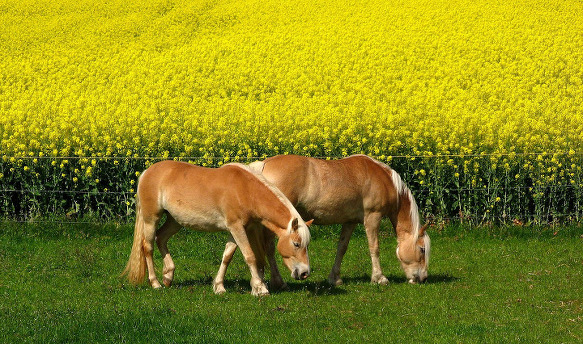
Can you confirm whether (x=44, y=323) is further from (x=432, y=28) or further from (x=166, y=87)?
(x=432, y=28)

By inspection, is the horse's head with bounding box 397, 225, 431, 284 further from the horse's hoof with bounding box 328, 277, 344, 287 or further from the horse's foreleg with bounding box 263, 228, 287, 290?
the horse's foreleg with bounding box 263, 228, 287, 290

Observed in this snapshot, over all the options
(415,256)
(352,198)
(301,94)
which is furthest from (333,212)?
(301,94)

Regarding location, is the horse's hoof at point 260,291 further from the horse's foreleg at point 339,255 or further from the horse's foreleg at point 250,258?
the horse's foreleg at point 339,255

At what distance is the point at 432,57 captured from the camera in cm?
2369

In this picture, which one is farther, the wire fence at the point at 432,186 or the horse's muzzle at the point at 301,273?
the wire fence at the point at 432,186

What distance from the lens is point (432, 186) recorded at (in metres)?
14.8

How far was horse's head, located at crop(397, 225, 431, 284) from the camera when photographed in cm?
1044

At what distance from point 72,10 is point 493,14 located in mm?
15168

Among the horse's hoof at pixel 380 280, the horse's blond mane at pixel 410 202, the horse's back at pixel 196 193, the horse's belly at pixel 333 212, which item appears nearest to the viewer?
the horse's back at pixel 196 193

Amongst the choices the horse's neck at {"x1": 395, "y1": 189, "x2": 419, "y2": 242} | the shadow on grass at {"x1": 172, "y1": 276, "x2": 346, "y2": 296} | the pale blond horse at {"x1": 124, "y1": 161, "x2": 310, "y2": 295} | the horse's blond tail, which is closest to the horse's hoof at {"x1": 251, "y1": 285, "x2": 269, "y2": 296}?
the pale blond horse at {"x1": 124, "y1": 161, "x2": 310, "y2": 295}

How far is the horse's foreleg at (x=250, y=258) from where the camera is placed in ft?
30.8

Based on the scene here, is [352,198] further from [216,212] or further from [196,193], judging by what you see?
[196,193]

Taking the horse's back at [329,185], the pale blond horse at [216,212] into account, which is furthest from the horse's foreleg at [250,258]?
the horse's back at [329,185]

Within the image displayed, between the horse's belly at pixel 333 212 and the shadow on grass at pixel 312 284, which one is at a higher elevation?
the horse's belly at pixel 333 212
